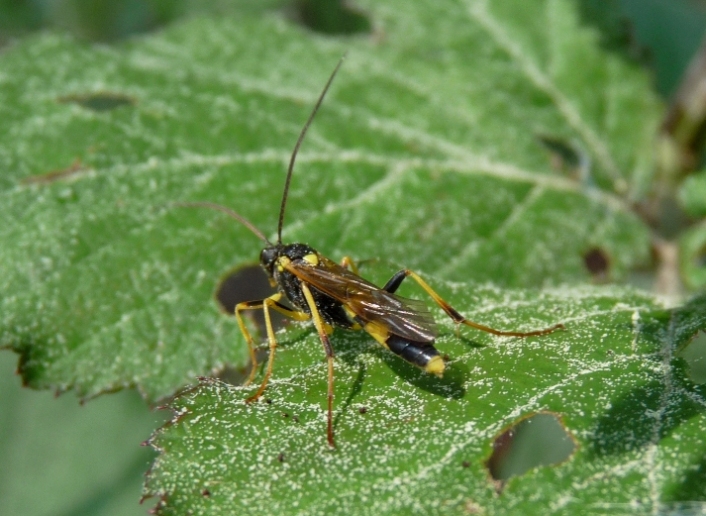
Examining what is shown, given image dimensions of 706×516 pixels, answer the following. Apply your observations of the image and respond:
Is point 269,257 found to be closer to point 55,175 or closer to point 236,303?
point 236,303

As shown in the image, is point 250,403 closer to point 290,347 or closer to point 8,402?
point 290,347

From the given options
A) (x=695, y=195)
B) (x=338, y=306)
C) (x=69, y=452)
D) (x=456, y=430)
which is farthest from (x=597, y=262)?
(x=69, y=452)

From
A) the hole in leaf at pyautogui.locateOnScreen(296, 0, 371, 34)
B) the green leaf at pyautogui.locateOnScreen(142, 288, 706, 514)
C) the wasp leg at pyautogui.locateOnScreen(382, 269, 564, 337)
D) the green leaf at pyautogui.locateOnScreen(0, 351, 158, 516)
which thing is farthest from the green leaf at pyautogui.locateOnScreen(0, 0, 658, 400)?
the green leaf at pyautogui.locateOnScreen(0, 351, 158, 516)

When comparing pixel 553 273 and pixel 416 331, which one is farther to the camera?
pixel 553 273

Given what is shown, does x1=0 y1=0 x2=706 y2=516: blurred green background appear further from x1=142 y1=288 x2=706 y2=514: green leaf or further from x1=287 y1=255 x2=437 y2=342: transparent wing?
x1=142 y1=288 x2=706 y2=514: green leaf

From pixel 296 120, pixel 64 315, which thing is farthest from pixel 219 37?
pixel 64 315

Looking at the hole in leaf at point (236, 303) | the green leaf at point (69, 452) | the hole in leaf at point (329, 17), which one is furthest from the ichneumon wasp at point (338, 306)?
the hole in leaf at point (329, 17)

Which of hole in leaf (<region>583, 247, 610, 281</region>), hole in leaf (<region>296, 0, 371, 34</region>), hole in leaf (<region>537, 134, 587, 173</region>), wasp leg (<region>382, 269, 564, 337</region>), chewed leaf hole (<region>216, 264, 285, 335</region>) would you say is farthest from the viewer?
hole in leaf (<region>296, 0, 371, 34</region>)
